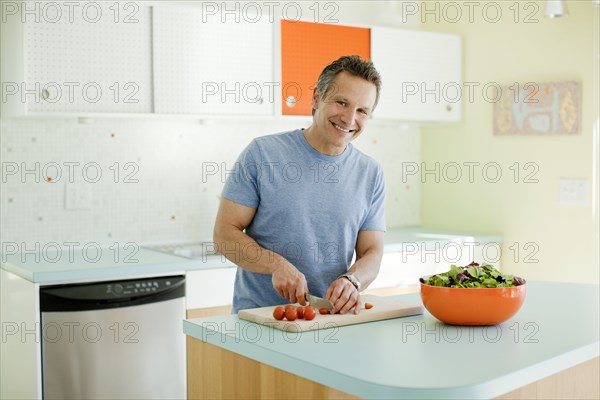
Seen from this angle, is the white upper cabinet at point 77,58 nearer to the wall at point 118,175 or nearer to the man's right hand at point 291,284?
the wall at point 118,175

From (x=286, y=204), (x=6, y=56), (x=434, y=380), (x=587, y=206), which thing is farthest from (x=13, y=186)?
(x=587, y=206)

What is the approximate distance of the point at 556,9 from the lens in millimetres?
3793

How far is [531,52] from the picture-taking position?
13.5 feet

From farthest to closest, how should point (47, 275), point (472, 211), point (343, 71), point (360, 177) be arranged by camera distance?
1. point (472, 211)
2. point (47, 275)
3. point (360, 177)
4. point (343, 71)

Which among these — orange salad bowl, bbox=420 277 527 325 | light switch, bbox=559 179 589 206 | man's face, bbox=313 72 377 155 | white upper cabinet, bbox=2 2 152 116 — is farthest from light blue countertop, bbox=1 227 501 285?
orange salad bowl, bbox=420 277 527 325

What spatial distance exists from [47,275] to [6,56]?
43.5 inches

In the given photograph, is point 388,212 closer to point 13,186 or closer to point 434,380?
point 13,186

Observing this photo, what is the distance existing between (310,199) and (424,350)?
76cm

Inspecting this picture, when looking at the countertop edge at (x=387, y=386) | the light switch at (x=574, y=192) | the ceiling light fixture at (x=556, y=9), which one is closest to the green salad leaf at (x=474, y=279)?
the countertop edge at (x=387, y=386)

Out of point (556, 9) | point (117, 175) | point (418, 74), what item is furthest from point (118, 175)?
point (556, 9)

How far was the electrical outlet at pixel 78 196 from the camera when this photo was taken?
3604 millimetres

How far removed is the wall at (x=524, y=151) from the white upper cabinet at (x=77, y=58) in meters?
1.99

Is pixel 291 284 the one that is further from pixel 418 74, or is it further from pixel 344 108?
pixel 418 74

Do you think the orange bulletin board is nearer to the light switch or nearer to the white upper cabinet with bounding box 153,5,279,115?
the white upper cabinet with bounding box 153,5,279,115
